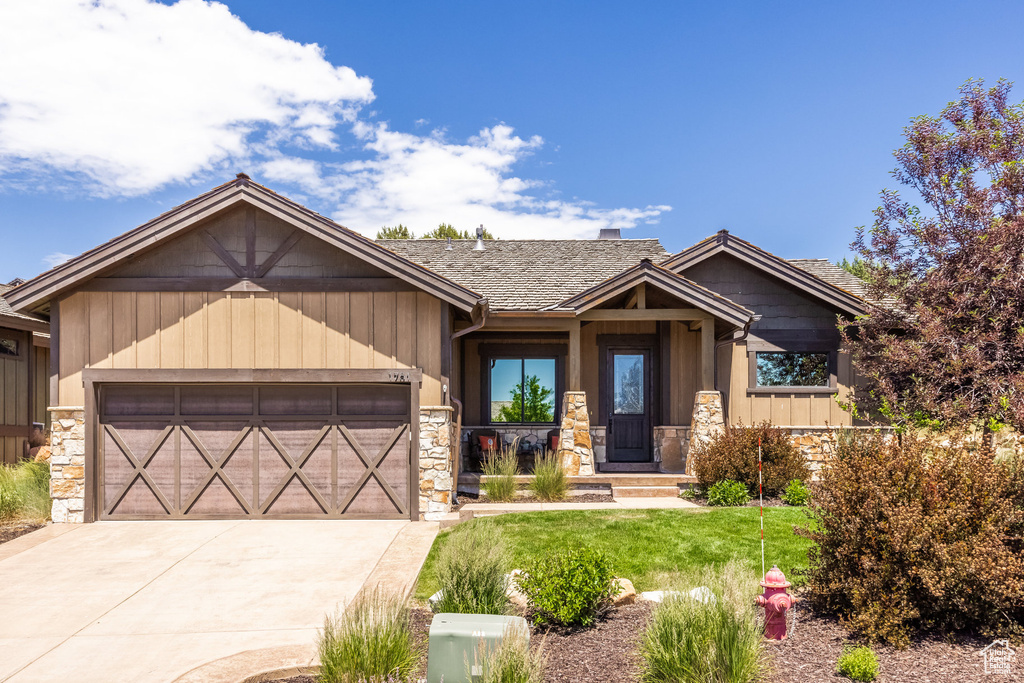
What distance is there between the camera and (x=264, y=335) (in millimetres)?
9906

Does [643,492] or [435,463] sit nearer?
[435,463]

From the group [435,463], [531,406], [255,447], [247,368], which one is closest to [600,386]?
[531,406]

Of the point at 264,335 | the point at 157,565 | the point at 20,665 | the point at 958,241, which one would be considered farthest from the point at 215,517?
the point at 958,241

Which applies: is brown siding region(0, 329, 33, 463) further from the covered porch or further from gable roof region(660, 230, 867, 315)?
gable roof region(660, 230, 867, 315)

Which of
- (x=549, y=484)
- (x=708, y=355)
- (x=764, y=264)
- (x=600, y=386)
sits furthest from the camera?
(x=600, y=386)

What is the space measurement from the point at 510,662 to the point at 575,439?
26.9 ft

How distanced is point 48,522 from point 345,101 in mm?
11967

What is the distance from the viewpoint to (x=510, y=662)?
376cm

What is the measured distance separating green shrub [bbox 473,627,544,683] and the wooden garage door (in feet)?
20.5

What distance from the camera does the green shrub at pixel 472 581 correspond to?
16.6ft

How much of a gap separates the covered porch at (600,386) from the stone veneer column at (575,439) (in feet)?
3.12

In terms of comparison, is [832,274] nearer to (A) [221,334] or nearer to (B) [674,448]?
(B) [674,448]

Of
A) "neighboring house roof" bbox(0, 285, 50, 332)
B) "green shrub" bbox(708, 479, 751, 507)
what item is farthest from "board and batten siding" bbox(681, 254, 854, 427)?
"neighboring house roof" bbox(0, 285, 50, 332)

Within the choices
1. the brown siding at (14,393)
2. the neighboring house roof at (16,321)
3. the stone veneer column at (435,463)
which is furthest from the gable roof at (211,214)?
the brown siding at (14,393)
